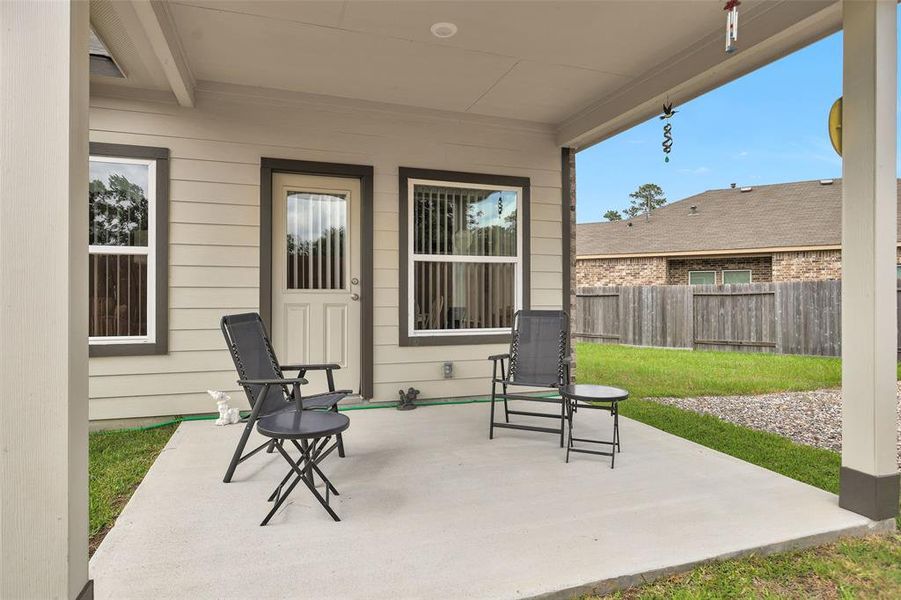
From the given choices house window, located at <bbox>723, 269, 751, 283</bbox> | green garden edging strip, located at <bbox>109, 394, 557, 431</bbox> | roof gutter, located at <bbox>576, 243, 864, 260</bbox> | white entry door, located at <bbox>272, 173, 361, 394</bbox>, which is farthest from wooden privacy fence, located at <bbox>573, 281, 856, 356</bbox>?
white entry door, located at <bbox>272, 173, 361, 394</bbox>

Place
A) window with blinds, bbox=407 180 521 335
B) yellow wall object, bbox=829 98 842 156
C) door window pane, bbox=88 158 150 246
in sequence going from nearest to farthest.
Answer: yellow wall object, bbox=829 98 842 156, door window pane, bbox=88 158 150 246, window with blinds, bbox=407 180 521 335

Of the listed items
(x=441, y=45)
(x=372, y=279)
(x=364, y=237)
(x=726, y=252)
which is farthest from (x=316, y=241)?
(x=726, y=252)

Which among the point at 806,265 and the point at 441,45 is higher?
the point at 441,45

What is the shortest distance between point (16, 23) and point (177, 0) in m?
2.11

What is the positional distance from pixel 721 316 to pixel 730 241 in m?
3.28

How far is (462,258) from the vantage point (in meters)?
5.34

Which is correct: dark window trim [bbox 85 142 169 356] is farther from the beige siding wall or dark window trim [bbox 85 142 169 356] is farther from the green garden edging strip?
the green garden edging strip

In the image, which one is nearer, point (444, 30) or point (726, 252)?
point (444, 30)

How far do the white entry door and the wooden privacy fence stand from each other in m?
4.97

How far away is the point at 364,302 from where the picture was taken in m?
4.88

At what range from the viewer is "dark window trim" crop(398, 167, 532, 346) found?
5.02m

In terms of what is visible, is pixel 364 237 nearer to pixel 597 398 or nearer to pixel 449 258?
pixel 449 258

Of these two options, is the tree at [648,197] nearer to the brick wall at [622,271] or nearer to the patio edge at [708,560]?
the brick wall at [622,271]

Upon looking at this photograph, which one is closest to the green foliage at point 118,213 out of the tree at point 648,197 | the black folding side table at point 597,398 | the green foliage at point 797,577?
the black folding side table at point 597,398
